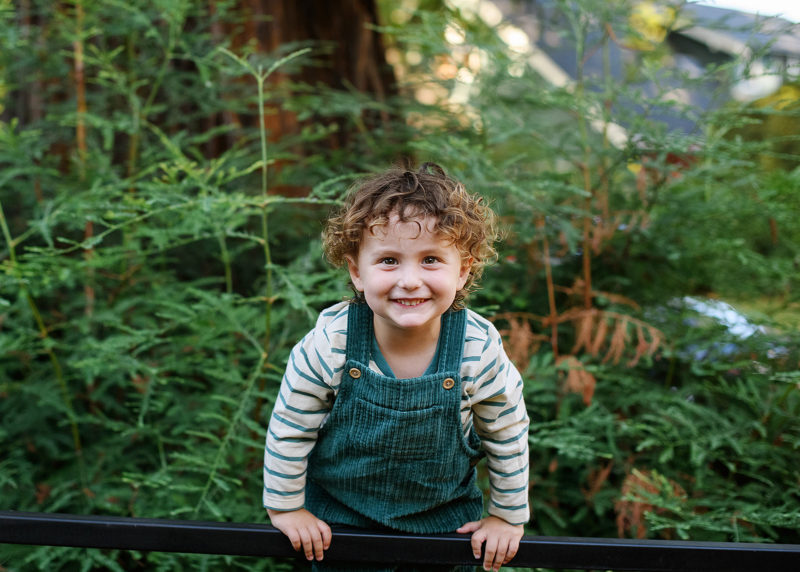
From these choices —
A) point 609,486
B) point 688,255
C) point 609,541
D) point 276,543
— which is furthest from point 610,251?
point 276,543

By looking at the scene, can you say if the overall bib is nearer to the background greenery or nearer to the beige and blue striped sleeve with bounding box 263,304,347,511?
the beige and blue striped sleeve with bounding box 263,304,347,511

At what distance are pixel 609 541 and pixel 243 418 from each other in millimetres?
1013

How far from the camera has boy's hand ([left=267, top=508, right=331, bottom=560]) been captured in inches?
55.1

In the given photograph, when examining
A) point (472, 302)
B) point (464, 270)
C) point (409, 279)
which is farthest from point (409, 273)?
point (472, 302)

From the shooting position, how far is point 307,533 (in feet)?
4.61

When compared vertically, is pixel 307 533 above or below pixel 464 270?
below

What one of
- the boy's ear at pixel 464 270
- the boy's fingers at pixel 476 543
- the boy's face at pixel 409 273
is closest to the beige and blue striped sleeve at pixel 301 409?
the boy's face at pixel 409 273

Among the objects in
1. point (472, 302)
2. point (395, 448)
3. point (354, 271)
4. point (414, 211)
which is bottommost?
point (395, 448)

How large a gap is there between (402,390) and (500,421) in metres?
0.23

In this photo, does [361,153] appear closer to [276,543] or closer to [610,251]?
[610,251]

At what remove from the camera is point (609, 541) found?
1.39 m

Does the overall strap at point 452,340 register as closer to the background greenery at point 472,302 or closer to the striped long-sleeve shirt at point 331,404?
the striped long-sleeve shirt at point 331,404

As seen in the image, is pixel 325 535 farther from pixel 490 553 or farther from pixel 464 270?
pixel 464 270

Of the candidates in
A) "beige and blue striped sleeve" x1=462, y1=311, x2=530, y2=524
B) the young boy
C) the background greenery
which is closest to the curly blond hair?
the young boy
